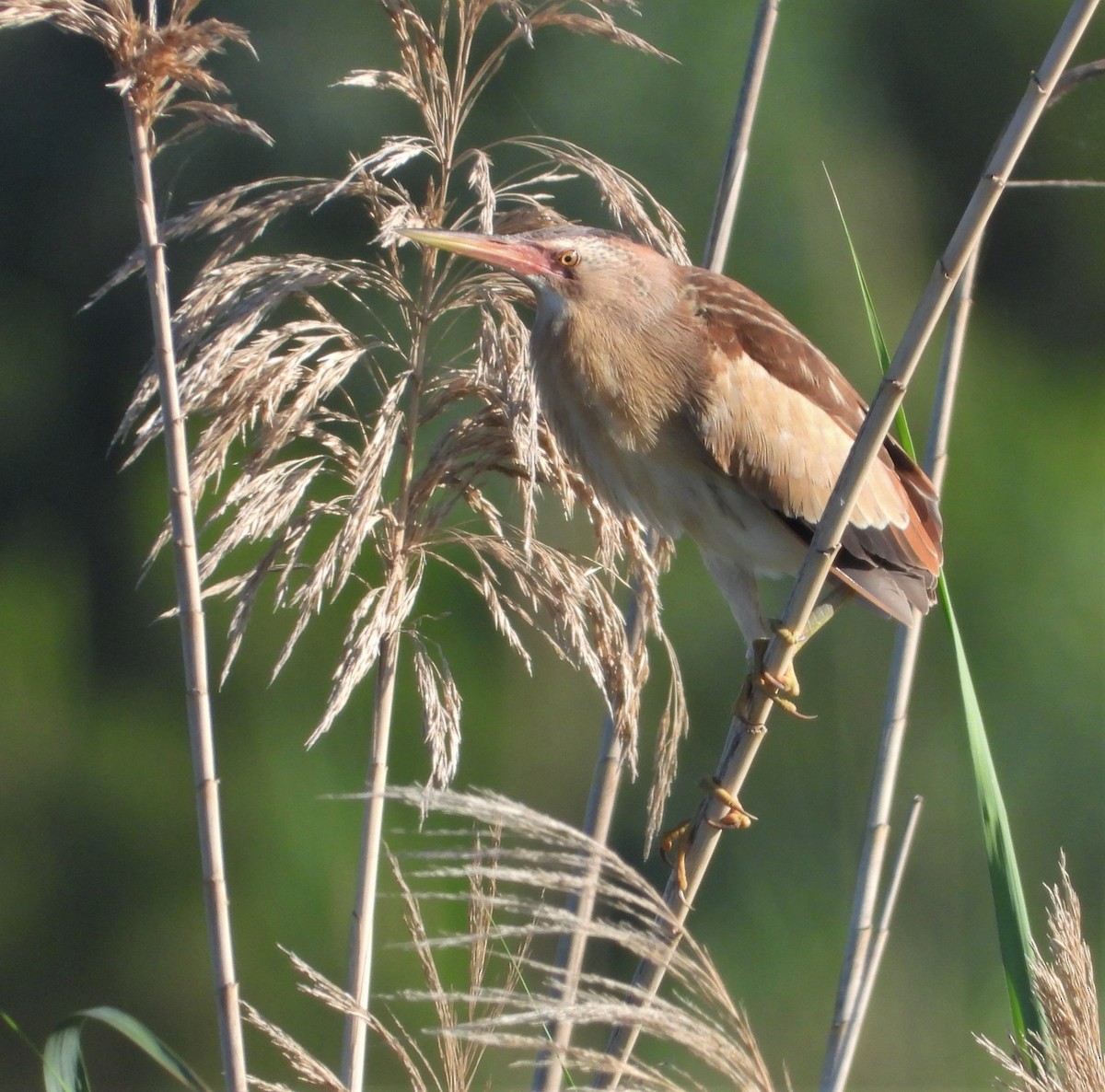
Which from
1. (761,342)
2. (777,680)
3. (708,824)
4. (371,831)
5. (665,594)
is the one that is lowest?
(665,594)

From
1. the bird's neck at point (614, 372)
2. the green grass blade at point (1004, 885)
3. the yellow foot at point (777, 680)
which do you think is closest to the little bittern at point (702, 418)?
the bird's neck at point (614, 372)

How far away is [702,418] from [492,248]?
0.30 meters


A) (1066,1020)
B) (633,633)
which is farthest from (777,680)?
(1066,1020)

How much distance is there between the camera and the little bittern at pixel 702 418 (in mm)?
1404

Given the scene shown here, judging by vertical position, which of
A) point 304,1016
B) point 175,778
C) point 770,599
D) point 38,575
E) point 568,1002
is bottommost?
point 304,1016

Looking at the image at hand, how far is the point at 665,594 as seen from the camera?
8.77 feet

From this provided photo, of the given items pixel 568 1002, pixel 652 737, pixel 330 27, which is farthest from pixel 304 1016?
pixel 568 1002

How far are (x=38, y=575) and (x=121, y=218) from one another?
0.76m

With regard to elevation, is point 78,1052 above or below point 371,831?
below

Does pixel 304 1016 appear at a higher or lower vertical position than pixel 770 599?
lower

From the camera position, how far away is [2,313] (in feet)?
9.21

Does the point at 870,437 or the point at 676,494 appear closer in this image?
the point at 870,437

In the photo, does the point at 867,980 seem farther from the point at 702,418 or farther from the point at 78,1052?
the point at 78,1052

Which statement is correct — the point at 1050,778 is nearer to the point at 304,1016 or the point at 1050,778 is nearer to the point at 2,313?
→ the point at 304,1016
